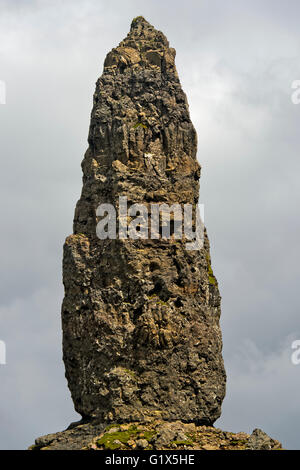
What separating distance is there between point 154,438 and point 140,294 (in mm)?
12322

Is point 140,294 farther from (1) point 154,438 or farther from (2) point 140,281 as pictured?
(1) point 154,438

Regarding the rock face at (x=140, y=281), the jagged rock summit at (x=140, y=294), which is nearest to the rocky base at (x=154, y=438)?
the jagged rock summit at (x=140, y=294)

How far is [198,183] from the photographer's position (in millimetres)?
70312

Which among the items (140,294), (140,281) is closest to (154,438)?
(140,294)

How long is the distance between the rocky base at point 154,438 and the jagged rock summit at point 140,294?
11 cm

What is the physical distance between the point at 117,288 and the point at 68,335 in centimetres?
607

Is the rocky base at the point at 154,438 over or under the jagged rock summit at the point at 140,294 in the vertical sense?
under

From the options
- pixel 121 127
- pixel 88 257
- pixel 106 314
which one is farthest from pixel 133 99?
pixel 106 314

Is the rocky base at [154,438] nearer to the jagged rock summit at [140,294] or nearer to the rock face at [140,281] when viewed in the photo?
the jagged rock summit at [140,294]

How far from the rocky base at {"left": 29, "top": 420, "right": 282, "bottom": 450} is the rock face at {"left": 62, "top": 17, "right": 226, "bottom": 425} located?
1072mm

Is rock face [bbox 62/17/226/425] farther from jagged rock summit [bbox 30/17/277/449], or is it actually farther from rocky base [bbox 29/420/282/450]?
rocky base [bbox 29/420/282/450]

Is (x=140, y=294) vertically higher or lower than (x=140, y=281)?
lower

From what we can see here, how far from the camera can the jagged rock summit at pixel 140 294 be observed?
6066 centimetres

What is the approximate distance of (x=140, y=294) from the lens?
6388 centimetres
